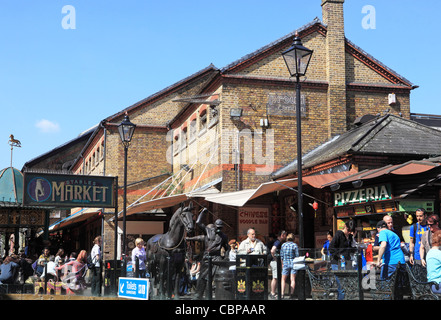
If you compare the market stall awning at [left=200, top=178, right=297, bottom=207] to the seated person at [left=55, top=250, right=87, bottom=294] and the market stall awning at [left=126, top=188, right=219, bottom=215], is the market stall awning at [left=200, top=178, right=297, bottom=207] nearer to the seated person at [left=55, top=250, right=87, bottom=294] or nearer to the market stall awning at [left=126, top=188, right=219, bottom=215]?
the market stall awning at [left=126, top=188, right=219, bottom=215]

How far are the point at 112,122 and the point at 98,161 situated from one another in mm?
4249

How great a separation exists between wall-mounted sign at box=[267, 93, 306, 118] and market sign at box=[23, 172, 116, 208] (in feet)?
25.0

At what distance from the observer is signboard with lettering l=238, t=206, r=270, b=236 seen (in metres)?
21.8

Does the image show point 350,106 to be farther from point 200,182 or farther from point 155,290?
point 155,290

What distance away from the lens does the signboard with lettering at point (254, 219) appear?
71.4 feet

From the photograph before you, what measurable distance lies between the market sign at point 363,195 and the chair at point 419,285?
5.77m

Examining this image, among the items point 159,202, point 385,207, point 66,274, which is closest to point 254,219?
point 159,202

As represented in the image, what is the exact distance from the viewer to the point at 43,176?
665 inches

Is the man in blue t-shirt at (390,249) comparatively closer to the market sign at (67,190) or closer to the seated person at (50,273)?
the seated person at (50,273)

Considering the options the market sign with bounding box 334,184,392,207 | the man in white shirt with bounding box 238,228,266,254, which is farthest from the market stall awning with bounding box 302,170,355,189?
the man in white shirt with bounding box 238,228,266,254

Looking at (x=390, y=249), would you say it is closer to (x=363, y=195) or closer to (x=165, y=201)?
(x=363, y=195)

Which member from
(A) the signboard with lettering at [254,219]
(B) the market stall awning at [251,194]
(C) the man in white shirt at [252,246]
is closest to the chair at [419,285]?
(C) the man in white shirt at [252,246]

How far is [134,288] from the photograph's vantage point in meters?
9.86

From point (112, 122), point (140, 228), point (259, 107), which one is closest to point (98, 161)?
point (112, 122)
